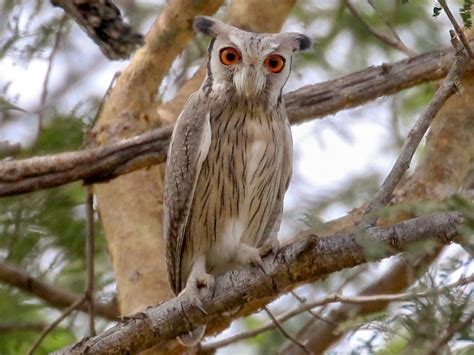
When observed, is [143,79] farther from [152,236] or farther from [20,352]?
[20,352]

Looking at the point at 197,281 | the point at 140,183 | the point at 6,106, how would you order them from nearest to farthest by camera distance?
the point at 197,281 → the point at 6,106 → the point at 140,183

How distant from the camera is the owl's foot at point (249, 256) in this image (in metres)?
3.16

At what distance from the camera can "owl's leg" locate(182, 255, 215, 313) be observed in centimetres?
325

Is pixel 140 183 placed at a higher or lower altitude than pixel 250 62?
lower

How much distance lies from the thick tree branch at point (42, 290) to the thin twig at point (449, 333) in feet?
8.46

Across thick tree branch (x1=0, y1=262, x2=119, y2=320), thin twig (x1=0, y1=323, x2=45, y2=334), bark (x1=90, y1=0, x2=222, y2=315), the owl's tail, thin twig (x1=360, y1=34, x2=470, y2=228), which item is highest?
thin twig (x1=360, y1=34, x2=470, y2=228)

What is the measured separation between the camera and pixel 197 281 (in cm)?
350

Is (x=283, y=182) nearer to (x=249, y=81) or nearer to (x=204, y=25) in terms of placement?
(x=249, y=81)

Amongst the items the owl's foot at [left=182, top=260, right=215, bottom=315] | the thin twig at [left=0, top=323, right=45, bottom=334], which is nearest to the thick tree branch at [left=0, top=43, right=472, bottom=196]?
the owl's foot at [left=182, top=260, right=215, bottom=315]

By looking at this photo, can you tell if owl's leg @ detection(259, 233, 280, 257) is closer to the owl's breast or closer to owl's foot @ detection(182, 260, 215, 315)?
owl's foot @ detection(182, 260, 215, 315)

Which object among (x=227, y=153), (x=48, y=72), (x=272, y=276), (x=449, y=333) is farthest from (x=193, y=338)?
(x=449, y=333)

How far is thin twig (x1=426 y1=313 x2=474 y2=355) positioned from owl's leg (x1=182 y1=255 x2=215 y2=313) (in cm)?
107

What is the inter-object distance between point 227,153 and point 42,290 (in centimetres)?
142

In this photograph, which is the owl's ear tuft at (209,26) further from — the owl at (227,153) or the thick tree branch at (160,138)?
the thick tree branch at (160,138)
